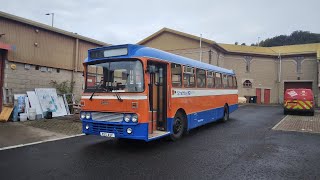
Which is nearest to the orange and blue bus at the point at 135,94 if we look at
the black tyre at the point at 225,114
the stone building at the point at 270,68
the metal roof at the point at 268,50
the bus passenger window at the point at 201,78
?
the bus passenger window at the point at 201,78

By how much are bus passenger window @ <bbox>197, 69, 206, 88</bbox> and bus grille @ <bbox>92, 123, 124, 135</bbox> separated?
184 inches

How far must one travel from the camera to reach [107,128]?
7977mm

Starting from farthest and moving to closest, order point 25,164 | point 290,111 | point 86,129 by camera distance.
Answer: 1. point 290,111
2. point 86,129
3. point 25,164

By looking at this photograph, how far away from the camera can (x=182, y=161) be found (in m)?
6.99

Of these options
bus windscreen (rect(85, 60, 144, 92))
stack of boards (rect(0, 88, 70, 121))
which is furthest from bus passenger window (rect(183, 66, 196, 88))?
stack of boards (rect(0, 88, 70, 121))

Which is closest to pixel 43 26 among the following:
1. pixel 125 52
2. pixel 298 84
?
pixel 125 52

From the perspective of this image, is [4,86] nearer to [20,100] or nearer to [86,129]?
[20,100]

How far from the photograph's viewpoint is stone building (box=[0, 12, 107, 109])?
536 inches

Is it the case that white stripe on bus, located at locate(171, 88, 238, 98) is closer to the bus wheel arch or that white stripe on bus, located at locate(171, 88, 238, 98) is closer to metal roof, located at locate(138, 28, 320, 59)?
the bus wheel arch

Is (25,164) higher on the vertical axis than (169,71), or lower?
lower

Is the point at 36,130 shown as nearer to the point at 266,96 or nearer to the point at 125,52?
the point at 125,52

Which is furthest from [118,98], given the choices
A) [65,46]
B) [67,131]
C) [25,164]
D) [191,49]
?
[191,49]

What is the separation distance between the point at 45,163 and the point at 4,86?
8.73m

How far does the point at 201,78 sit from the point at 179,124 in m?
2.79
